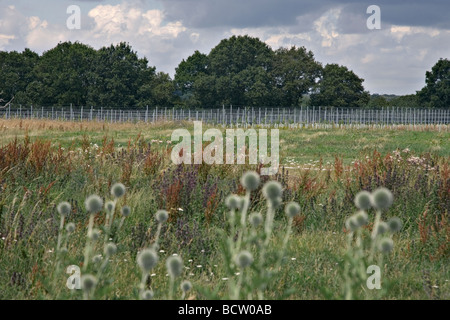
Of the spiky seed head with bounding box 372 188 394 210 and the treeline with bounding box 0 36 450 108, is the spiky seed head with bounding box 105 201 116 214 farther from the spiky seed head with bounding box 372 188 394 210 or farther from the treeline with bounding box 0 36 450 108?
the treeline with bounding box 0 36 450 108

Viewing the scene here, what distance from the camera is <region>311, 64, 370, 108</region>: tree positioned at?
57.1 meters

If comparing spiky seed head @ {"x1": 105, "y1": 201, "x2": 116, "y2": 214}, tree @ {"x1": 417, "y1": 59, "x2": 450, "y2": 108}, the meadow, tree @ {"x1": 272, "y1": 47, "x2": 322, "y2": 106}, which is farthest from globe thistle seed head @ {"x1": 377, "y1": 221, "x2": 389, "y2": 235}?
tree @ {"x1": 417, "y1": 59, "x2": 450, "y2": 108}

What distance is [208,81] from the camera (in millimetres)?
58031

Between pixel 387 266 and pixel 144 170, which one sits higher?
pixel 144 170

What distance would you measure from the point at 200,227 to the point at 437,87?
6194cm

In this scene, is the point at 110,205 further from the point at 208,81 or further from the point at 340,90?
the point at 340,90

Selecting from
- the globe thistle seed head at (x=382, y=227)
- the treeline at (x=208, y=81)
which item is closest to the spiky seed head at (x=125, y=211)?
the globe thistle seed head at (x=382, y=227)

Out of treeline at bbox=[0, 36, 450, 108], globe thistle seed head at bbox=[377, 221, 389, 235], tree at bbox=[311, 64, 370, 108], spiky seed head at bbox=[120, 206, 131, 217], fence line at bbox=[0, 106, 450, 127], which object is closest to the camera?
globe thistle seed head at bbox=[377, 221, 389, 235]


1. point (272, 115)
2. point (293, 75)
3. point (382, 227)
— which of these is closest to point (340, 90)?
point (293, 75)

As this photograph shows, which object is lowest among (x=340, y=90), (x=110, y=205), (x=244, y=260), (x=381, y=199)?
(x=244, y=260)

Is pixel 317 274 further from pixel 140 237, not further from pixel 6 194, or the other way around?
pixel 6 194
